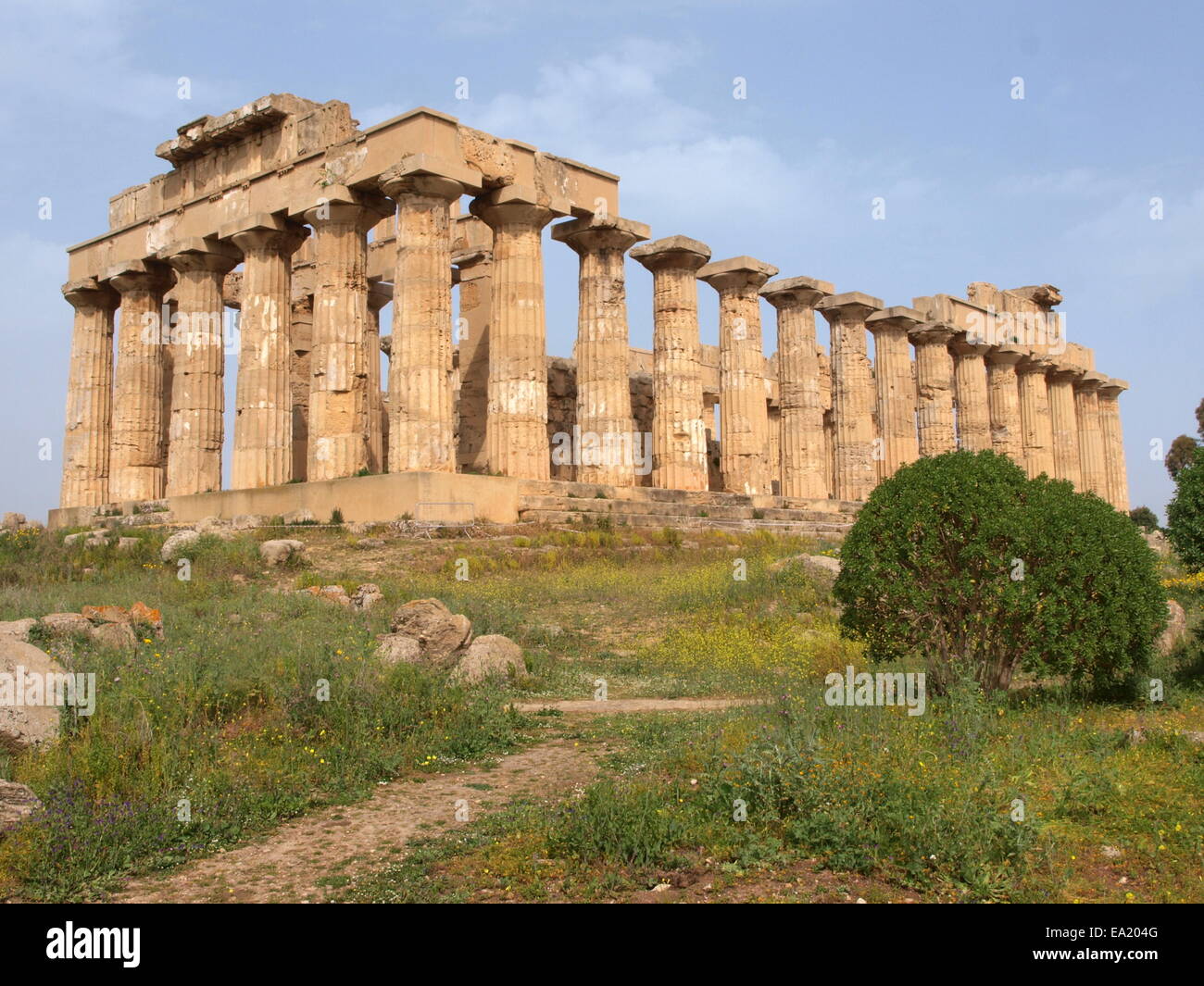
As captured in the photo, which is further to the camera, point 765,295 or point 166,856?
point 765,295

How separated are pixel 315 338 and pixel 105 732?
17.5 metres

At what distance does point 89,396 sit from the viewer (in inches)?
1173

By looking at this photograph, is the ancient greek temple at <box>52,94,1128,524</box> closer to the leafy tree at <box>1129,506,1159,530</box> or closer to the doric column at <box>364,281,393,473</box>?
the doric column at <box>364,281,393,473</box>

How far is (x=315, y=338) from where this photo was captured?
78.0ft

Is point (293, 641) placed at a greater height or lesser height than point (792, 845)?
greater

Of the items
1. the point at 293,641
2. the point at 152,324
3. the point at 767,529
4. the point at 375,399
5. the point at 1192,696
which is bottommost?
the point at 1192,696

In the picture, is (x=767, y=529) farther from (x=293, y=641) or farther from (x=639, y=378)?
(x=293, y=641)

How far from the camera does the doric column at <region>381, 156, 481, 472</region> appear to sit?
2214 cm

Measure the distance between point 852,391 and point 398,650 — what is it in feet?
78.1

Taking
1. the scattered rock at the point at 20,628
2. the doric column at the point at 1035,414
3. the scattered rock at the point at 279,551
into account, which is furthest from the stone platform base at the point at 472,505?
the doric column at the point at 1035,414

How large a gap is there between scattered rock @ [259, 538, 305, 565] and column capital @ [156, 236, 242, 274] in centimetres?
1066

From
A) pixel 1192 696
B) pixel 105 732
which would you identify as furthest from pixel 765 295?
pixel 105 732
